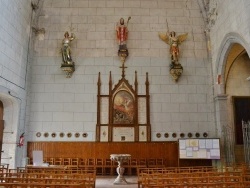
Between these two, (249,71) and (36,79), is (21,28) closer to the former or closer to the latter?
(36,79)

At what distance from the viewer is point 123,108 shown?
12477 millimetres

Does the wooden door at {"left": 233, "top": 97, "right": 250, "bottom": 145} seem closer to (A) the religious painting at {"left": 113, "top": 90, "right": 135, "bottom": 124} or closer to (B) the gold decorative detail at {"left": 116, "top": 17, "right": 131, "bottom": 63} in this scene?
(A) the religious painting at {"left": 113, "top": 90, "right": 135, "bottom": 124}

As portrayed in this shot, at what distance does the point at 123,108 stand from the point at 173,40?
3.81 metres

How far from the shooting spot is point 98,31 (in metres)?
13.3

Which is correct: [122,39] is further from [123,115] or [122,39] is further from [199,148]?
[199,148]

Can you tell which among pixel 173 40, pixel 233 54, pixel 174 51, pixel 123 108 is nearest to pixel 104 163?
pixel 123 108

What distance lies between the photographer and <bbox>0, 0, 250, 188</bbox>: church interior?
11672mm

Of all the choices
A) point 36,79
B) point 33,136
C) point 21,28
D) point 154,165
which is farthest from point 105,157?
point 21,28

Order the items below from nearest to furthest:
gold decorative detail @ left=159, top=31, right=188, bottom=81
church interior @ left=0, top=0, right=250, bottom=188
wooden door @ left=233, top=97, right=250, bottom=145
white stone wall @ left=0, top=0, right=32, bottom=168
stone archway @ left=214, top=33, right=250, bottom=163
Answer: 1. white stone wall @ left=0, top=0, right=32, bottom=168
2. church interior @ left=0, top=0, right=250, bottom=188
3. stone archway @ left=214, top=33, right=250, bottom=163
4. wooden door @ left=233, top=97, right=250, bottom=145
5. gold decorative detail @ left=159, top=31, right=188, bottom=81

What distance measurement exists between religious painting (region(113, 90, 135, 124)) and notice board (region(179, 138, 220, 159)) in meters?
2.50

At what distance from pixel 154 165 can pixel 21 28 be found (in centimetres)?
798

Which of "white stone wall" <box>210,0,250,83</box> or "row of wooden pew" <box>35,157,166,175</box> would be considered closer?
"white stone wall" <box>210,0,250,83</box>

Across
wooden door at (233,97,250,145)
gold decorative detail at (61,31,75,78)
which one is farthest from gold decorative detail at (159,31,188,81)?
gold decorative detail at (61,31,75,78)

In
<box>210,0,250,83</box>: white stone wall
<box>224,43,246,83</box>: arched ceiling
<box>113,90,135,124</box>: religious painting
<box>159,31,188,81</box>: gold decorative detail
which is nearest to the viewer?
<box>210,0,250,83</box>: white stone wall
